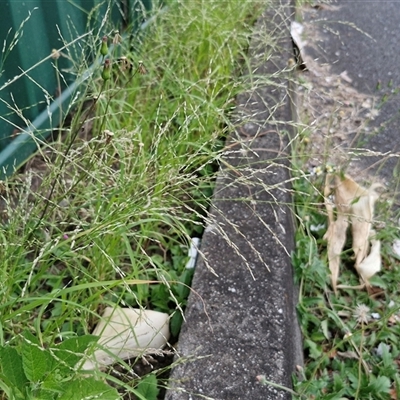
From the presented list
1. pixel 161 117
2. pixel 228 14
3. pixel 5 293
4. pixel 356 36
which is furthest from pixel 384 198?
pixel 356 36

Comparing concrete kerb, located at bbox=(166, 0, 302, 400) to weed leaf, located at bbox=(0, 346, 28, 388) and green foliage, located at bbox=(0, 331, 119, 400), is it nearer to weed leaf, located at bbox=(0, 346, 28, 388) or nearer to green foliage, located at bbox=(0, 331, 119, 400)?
green foliage, located at bbox=(0, 331, 119, 400)

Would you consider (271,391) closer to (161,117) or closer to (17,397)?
(17,397)

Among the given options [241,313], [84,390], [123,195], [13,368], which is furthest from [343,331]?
[13,368]

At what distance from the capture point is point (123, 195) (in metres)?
1.53

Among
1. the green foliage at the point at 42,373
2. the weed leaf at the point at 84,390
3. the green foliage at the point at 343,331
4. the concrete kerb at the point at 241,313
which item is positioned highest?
the green foliage at the point at 42,373

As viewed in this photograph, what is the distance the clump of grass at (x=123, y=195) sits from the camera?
128cm

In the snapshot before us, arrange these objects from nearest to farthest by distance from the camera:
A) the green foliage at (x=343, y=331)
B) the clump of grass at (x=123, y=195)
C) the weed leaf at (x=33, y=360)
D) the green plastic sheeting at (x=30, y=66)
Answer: the weed leaf at (x=33, y=360) → the clump of grass at (x=123, y=195) → the green foliage at (x=343, y=331) → the green plastic sheeting at (x=30, y=66)

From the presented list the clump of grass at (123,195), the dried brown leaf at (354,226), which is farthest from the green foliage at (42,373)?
the dried brown leaf at (354,226)

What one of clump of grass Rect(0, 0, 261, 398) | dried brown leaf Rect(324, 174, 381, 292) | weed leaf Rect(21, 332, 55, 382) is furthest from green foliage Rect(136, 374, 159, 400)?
dried brown leaf Rect(324, 174, 381, 292)

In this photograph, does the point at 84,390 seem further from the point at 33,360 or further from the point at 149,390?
the point at 149,390

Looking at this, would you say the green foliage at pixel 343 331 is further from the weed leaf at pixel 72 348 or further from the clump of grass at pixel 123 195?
the weed leaf at pixel 72 348

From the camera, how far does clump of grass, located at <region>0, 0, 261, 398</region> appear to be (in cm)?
128

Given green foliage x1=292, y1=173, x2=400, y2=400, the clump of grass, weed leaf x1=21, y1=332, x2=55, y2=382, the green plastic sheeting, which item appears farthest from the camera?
the green plastic sheeting

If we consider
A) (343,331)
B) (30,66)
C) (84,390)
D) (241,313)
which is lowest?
(343,331)
